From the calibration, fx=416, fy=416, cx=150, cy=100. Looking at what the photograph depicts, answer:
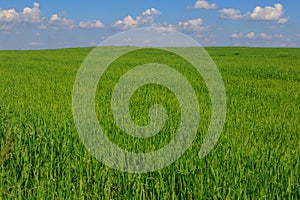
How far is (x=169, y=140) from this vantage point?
187 inches

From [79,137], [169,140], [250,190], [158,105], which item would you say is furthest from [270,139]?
[158,105]

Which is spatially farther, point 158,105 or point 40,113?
point 158,105

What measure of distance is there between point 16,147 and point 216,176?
210cm

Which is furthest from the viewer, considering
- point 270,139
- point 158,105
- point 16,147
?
point 158,105

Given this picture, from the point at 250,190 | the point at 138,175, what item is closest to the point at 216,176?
the point at 250,190

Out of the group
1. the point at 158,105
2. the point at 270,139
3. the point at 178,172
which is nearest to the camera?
the point at 178,172

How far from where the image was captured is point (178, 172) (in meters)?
3.52

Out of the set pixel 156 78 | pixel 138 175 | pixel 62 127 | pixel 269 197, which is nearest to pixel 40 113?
pixel 62 127

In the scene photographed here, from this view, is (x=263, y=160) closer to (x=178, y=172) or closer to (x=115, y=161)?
(x=178, y=172)

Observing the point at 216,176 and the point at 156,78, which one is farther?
the point at 156,78

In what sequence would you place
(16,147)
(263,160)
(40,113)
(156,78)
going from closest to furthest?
1. (263,160)
2. (16,147)
3. (40,113)
4. (156,78)

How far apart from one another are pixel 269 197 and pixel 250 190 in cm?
15

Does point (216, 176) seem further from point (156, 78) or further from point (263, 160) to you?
point (156, 78)

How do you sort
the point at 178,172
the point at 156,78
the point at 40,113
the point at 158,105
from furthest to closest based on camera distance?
the point at 156,78
the point at 158,105
the point at 40,113
the point at 178,172
